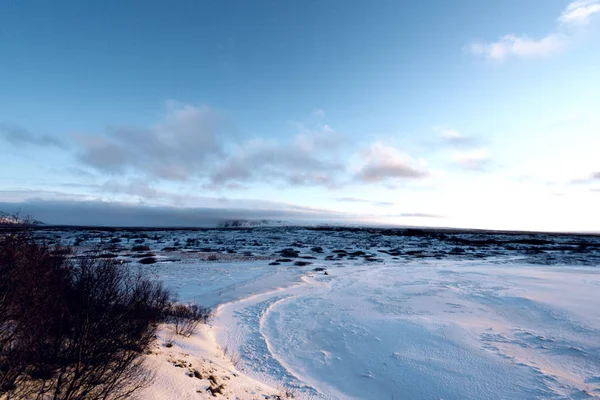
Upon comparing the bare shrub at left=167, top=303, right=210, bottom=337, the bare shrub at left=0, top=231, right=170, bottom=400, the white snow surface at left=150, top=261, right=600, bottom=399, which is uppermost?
the bare shrub at left=0, top=231, right=170, bottom=400

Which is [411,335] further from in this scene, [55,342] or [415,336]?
[55,342]

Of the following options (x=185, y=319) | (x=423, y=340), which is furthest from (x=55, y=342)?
(x=423, y=340)

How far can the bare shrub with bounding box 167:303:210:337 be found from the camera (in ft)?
26.9

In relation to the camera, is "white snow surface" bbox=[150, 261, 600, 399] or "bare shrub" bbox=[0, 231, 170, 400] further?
"white snow surface" bbox=[150, 261, 600, 399]

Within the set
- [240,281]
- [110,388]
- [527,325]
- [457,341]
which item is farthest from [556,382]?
[240,281]

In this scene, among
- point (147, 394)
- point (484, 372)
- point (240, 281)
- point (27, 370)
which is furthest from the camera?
point (240, 281)

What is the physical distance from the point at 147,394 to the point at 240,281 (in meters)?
13.3

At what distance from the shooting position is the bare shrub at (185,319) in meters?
8.20

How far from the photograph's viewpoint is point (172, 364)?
19.1ft

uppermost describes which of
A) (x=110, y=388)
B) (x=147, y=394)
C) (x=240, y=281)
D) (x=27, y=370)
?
(x=27, y=370)

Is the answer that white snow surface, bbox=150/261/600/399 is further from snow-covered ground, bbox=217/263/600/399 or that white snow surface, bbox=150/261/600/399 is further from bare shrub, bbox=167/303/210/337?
bare shrub, bbox=167/303/210/337

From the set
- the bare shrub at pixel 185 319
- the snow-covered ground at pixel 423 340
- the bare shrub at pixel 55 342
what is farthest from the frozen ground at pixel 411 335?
the bare shrub at pixel 55 342

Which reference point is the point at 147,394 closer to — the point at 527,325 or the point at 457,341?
the point at 457,341

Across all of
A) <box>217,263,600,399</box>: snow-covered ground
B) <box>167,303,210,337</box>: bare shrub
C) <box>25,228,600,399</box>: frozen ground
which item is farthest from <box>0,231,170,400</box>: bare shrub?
<box>217,263,600,399</box>: snow-covered ground
